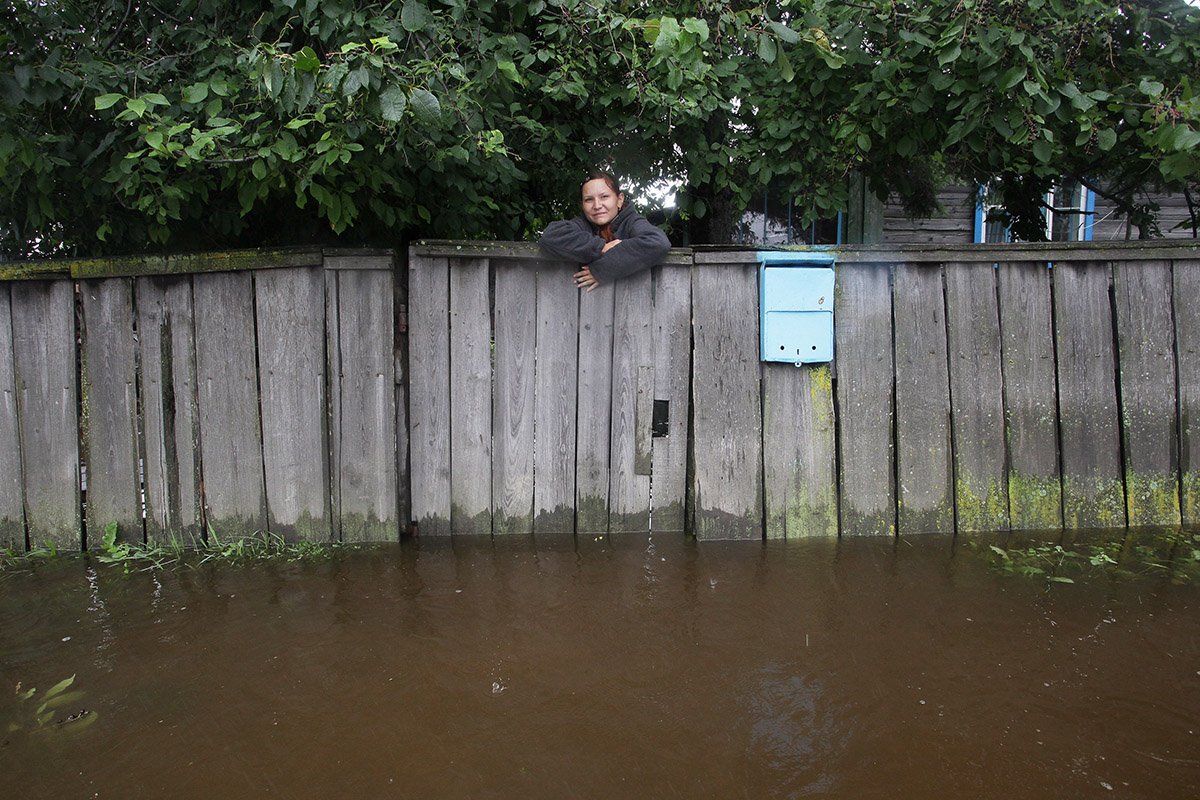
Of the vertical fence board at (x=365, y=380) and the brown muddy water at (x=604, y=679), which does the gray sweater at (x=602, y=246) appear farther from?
the brown muddy water at (x=604, y=679)

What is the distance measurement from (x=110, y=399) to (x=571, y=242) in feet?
8.48

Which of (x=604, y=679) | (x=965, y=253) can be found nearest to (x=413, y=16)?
(x=604, y=679)

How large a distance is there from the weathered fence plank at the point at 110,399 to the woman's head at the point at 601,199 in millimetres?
2472

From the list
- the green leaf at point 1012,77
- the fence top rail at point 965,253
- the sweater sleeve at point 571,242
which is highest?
the green leaf at point 1012,77

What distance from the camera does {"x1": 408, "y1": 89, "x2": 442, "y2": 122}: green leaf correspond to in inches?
134

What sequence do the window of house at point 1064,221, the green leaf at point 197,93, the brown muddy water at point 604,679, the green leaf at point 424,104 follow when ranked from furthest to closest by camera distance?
the window of house at point 1064,221 < the green leaf at point 197,93 < the green leaf at point 424,104 < the brown muddy water at point 604,679

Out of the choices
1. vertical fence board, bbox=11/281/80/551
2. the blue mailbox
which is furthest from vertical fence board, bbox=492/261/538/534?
vertical fence board, bbox=11/281/80/551

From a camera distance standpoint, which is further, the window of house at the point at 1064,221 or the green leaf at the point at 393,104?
the window of house at the point at 1064,221

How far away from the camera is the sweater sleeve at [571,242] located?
4285 millimetres

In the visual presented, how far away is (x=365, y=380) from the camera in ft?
14.3

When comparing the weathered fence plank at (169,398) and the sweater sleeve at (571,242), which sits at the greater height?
the sweater sleeve at (571,242)

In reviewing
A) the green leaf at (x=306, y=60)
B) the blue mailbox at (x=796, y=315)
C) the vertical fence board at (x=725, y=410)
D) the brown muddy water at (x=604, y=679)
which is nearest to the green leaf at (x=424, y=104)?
the green leaf at (x=306, y=60)

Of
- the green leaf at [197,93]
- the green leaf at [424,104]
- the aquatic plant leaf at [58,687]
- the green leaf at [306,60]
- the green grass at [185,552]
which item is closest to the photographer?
the aquatic plant leaf at [58,687]

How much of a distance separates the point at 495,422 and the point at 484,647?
5.13 feet
